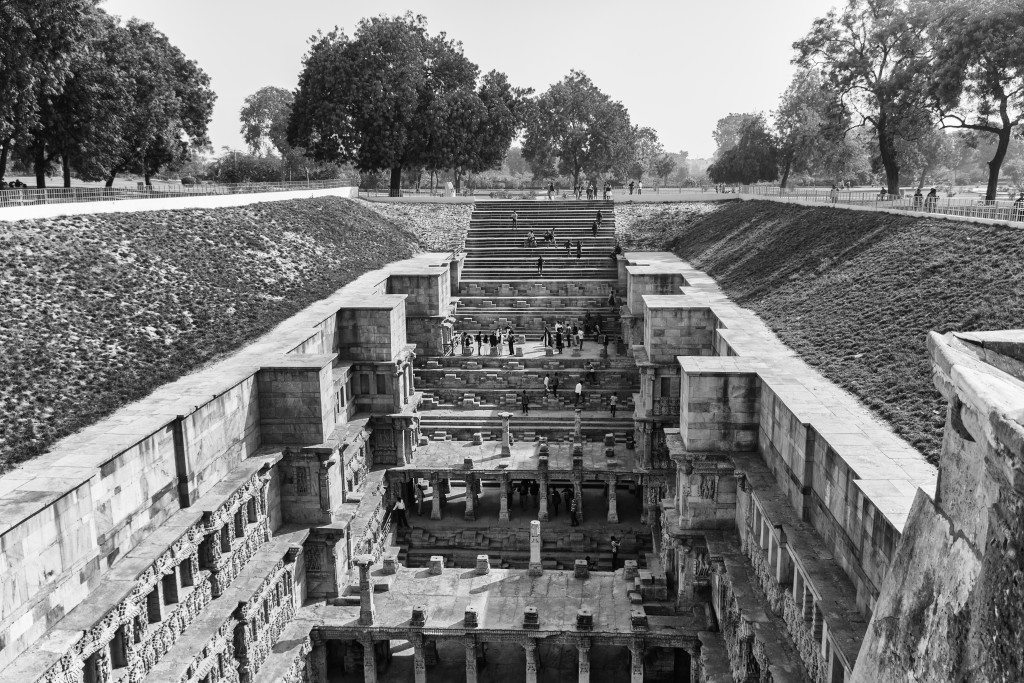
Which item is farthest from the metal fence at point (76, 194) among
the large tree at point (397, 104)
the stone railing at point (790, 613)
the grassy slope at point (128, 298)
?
the stone railing at point (790, 613)

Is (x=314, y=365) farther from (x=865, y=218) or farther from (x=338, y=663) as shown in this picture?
(x=865, y=218)

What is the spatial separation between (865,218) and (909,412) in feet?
57.1

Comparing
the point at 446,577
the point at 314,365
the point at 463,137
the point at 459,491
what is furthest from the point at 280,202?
the point at 446,577

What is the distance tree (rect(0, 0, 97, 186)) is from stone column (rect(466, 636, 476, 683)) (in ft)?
71.4

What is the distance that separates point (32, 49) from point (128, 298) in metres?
9.98

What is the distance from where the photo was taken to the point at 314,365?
20.0 metres

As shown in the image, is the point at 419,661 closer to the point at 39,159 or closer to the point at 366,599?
the point at 366,599

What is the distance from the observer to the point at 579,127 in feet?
217

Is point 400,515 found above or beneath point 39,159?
beneath

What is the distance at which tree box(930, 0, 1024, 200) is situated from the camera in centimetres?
2725

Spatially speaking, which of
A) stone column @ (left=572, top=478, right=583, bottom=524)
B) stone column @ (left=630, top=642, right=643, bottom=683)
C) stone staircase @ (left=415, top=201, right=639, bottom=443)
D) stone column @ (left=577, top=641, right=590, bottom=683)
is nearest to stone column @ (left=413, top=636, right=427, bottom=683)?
stone column @ (left=577, top=641, right=590, bottom=683)

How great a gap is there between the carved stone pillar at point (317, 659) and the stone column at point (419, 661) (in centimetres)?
213

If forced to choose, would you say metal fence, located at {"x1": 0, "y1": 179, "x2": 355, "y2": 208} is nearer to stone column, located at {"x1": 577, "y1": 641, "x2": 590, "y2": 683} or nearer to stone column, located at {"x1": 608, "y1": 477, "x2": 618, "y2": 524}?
stone column, located at {"x1": 608, "y1": 477, "x2": 618, "y2": 524}

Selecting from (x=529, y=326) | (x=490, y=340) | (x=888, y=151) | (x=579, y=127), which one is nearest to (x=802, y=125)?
(x=579, y=127)
